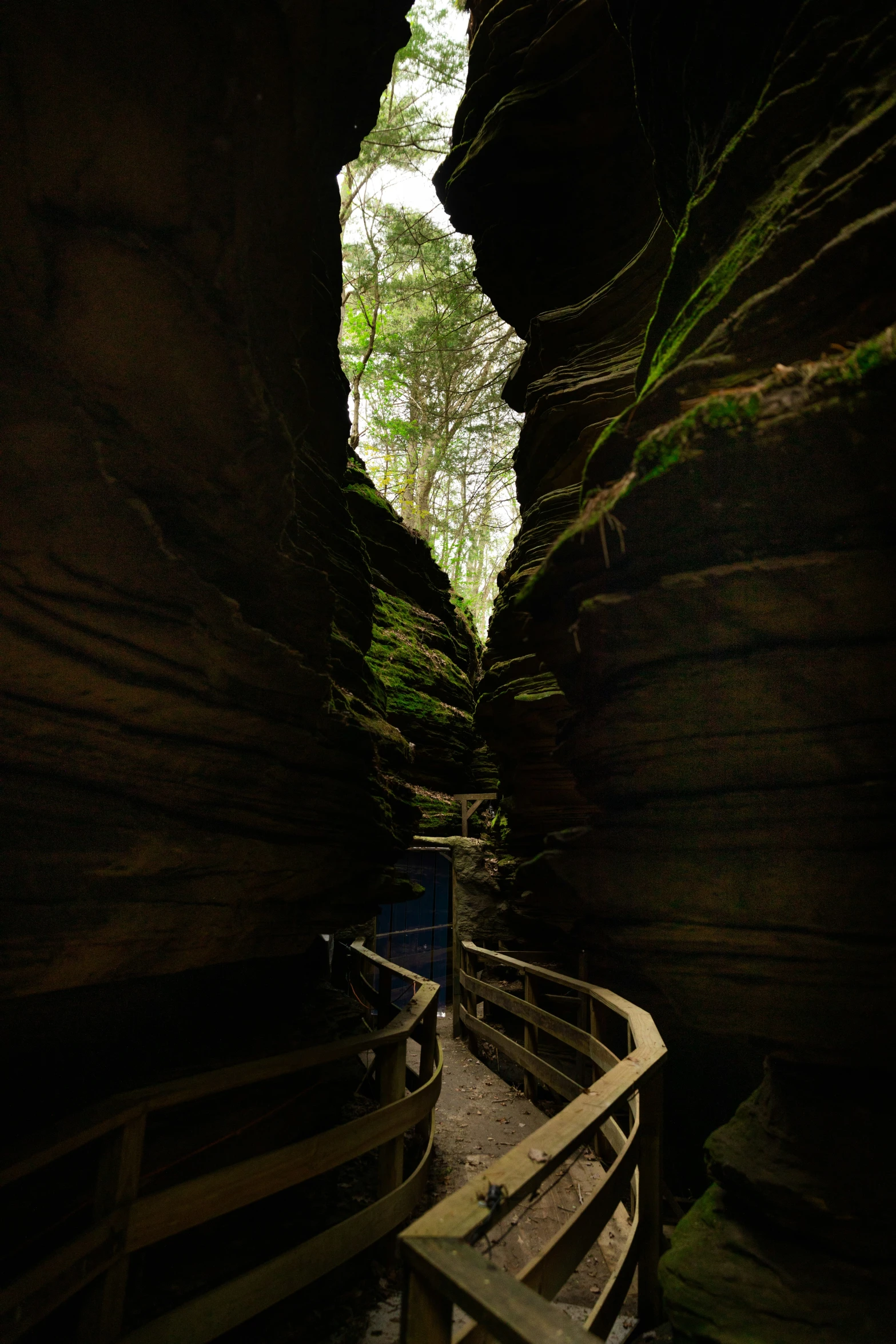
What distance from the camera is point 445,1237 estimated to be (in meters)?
1.86

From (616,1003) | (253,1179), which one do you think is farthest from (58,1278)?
(616,1003)

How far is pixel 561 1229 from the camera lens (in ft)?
9.12

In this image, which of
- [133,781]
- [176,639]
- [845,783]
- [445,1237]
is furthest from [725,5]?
[445,1237]

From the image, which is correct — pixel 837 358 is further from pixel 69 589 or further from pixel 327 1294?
pixel 327 1294

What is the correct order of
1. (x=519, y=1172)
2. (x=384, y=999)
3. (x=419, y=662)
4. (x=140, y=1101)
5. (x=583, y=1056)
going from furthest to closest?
(x=419, y=662) → (x=583, y=1056) → (x=384, y=999) → (x=140, y=1101) → (x=519, y=1172)

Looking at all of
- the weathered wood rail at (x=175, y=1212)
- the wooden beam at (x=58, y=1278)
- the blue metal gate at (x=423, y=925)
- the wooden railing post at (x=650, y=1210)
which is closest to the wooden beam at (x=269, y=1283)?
the weathered wood rail at (x=175, y=1212)

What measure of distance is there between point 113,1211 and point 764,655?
12.7 ft

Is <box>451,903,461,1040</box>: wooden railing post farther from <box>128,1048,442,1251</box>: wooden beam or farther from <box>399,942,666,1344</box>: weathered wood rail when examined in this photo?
<box>128,1048,442,1251</box>: wooden beam

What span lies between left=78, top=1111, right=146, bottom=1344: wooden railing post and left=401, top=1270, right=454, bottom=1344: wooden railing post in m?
1.63

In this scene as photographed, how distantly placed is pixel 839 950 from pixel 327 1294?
4.32m

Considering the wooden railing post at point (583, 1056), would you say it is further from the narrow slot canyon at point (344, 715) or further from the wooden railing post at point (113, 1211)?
the wooden railing post at point (113, 1211)

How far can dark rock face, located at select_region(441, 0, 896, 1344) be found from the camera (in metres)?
2.51

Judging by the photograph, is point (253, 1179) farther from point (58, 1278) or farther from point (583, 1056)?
point (583, 1056)

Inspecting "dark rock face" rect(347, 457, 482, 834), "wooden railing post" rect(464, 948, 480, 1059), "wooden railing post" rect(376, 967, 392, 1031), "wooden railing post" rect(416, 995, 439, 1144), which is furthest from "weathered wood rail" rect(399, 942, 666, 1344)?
"dark rock face" rect(347, 457, 482, 834)
